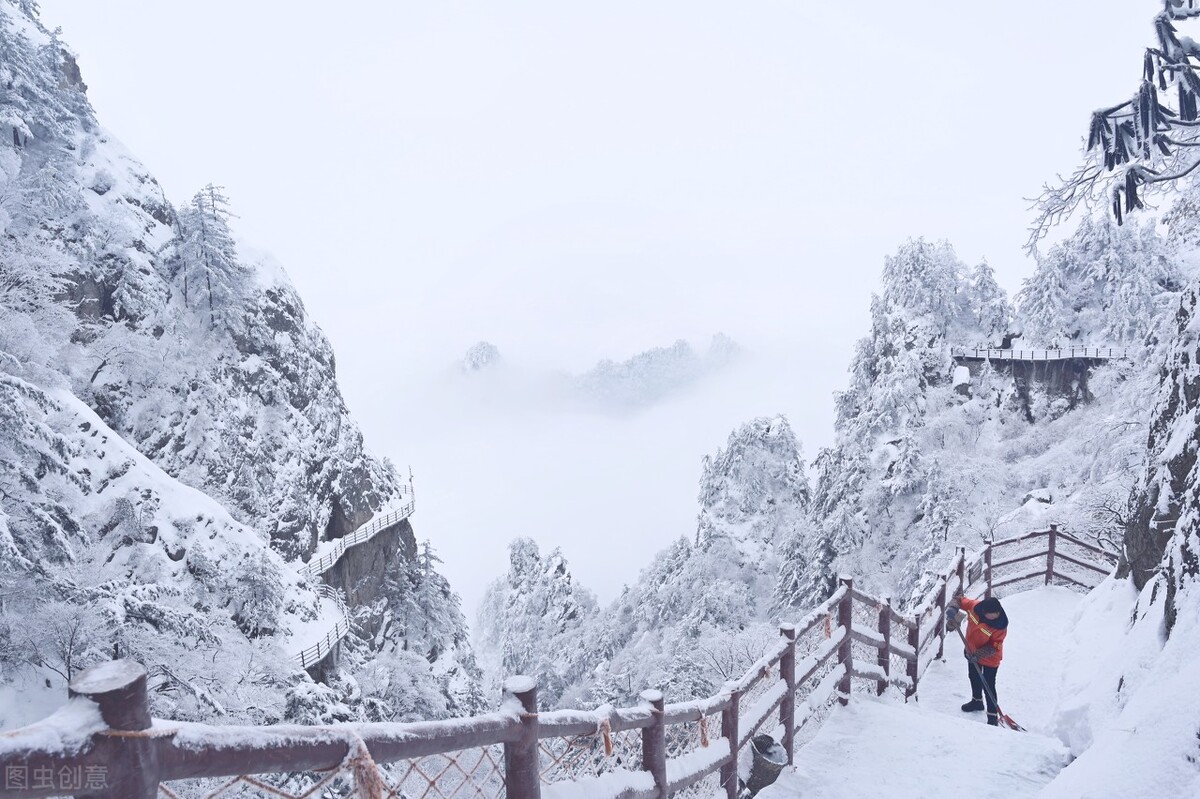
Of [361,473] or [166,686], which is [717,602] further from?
[166,686]

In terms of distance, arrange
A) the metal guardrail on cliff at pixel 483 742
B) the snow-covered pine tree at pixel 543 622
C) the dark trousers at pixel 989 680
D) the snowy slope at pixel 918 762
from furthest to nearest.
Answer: the snow-covered pine tree at pixel 543 622 → the dark trousers at pixel 989 680 → the snowy slope at pixel 918 762 → the metal guardrail on cliff at pixel 483 742

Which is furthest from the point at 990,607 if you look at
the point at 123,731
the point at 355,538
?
the point at 355,538

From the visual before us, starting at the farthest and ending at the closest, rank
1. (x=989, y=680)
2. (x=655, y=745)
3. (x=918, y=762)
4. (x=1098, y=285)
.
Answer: (x=1098, y=285) → (x=989, y=680) → (x=918, y=762) → (x=655, y=745)

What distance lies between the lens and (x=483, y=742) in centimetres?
290

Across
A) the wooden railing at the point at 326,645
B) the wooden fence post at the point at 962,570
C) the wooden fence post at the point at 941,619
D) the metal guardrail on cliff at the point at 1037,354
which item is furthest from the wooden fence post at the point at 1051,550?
the metal guardrail on cliff at the point at 1037,354

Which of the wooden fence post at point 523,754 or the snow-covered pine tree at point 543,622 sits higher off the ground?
the wooden fence post at point 523,754

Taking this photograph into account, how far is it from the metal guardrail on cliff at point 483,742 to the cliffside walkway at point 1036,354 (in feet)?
99.8

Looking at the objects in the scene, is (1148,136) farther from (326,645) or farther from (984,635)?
(326,645)

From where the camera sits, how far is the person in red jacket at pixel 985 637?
7.28m

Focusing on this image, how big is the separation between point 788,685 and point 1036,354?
34780mm

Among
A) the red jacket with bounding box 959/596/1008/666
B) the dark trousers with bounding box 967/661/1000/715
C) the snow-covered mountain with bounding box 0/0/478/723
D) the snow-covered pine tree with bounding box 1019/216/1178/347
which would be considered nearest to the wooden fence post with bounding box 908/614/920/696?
the dark trousers with bounding box 967/661/1000/715

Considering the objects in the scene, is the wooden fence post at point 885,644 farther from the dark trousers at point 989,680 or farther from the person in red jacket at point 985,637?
the dark trousers at point 989,680

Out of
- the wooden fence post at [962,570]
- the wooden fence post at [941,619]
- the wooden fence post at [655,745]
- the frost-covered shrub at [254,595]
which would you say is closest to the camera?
the wooden fence post at [655,745]

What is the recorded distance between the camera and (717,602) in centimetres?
2720
